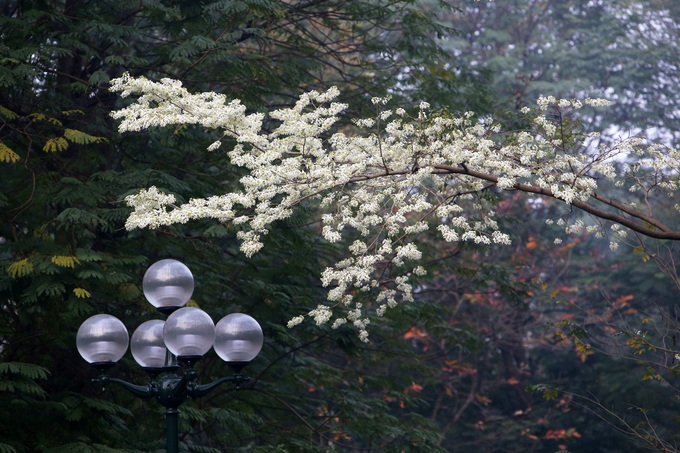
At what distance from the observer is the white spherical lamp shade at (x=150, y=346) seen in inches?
217

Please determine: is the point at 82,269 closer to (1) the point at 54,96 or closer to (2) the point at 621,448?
(1) the point at 54,96

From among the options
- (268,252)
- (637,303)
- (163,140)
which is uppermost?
(163,140)

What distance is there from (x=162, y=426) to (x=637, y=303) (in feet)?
39.9

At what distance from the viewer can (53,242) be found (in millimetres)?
7281

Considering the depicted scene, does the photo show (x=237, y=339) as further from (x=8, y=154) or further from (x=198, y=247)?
(x=198, y=247)

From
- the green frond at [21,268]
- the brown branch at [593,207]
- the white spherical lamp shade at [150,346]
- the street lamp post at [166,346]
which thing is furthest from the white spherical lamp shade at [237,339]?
the green frond at [21,268]

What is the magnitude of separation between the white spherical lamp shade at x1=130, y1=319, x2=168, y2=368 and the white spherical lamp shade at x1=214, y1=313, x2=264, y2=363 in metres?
0.42

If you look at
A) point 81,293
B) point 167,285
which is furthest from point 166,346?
point 81,293

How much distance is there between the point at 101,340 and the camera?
5.35m

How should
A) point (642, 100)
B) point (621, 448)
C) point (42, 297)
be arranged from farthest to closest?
point (642, 100), point (621, 448), point (42, 297)

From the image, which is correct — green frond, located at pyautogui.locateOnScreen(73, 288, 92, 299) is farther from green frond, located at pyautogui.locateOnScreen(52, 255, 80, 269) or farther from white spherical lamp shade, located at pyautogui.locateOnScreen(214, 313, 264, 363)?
white spherical lamp shade, located at pyautogui.locateOnScreen(214, 313, 264, 363)

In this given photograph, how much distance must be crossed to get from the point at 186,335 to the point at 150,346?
61cm

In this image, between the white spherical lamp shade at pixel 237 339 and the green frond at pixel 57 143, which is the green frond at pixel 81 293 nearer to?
the green frond at pixel 57 143

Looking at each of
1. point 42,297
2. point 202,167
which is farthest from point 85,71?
point 42,297
